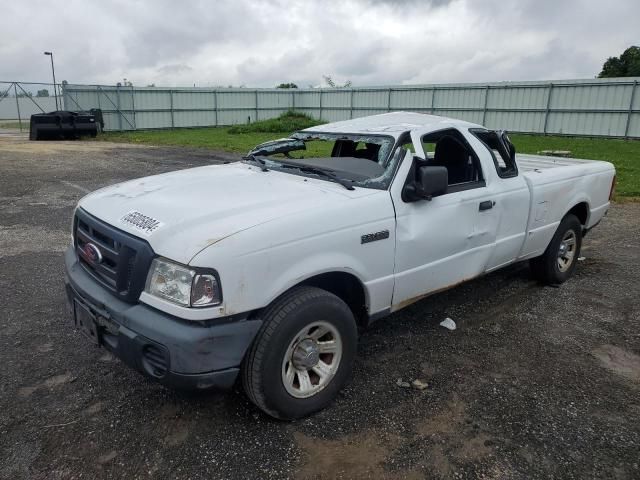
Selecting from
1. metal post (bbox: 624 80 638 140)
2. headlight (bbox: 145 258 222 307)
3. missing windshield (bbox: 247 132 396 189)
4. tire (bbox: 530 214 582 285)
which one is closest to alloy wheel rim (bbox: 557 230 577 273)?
tire (bbox: 530 214 582 285)

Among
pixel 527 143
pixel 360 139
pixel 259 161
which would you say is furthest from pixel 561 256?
pixel 527 143

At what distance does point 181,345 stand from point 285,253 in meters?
0.70

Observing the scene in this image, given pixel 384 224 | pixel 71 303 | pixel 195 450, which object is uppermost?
pixel 384 224

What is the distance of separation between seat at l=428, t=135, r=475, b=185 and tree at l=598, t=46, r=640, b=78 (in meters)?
44.0

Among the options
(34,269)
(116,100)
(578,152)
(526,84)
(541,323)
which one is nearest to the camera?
(541,323)

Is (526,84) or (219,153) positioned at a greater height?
(526,84)

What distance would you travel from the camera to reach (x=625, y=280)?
5.41 m

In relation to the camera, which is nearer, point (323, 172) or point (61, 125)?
point (323, 172)

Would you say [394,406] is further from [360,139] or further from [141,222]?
[360,139]

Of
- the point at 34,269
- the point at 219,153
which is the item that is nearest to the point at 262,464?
the point at 34,269

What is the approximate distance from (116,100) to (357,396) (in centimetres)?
2883

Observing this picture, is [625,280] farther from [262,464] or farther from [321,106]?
[321,106]

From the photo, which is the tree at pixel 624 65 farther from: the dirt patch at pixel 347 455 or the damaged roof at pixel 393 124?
the dirt patch at pixel 347 455

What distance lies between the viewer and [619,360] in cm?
377
